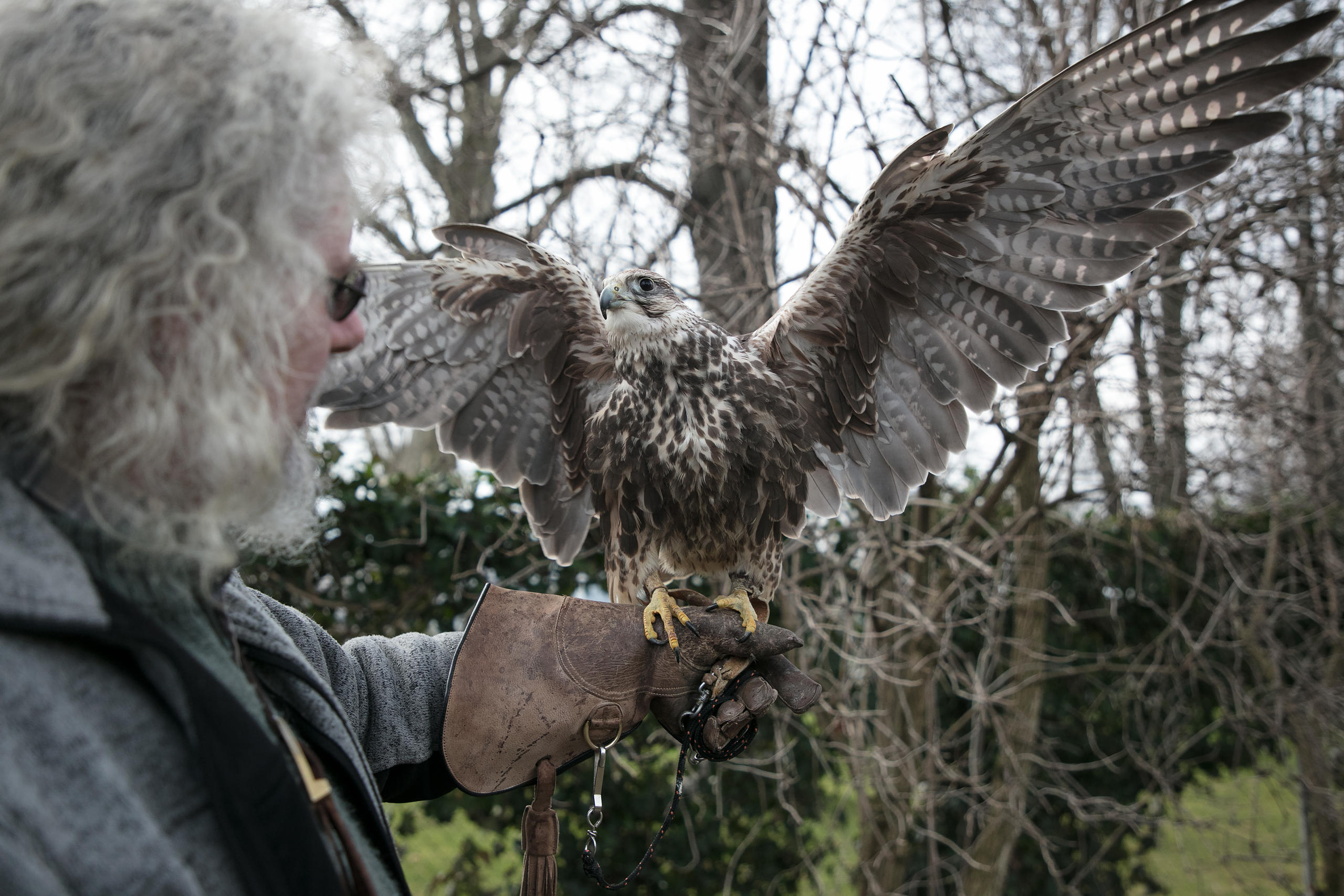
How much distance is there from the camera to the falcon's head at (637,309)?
8.65 ft

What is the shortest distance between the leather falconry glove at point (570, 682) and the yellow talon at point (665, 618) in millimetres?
17

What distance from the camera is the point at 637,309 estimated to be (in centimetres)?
264

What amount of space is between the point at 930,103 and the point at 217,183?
3168 millimetres

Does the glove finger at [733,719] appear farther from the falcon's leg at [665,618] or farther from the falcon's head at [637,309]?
the falcon's head at [637,309]

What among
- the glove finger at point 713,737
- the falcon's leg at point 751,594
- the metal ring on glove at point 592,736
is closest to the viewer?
the metal ring on glove at point 592,736

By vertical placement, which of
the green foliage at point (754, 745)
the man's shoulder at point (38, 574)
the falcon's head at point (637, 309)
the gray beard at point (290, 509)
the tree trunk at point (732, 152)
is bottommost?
the green foliage at point (754, 745)

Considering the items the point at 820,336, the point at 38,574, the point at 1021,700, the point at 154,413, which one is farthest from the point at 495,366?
the point at 1021,700

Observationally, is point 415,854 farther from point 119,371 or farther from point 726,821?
point 119,371

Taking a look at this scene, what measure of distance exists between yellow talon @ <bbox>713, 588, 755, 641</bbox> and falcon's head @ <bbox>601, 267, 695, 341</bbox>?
849mm

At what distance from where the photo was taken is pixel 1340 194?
396 centimetres

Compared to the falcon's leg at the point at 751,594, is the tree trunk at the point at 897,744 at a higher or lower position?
lower

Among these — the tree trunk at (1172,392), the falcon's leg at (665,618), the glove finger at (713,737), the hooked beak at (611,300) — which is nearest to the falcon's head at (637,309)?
the hooked beak at (611,300)

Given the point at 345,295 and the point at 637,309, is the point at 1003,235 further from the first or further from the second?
the point at 345,295

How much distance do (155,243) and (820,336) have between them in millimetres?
2122
